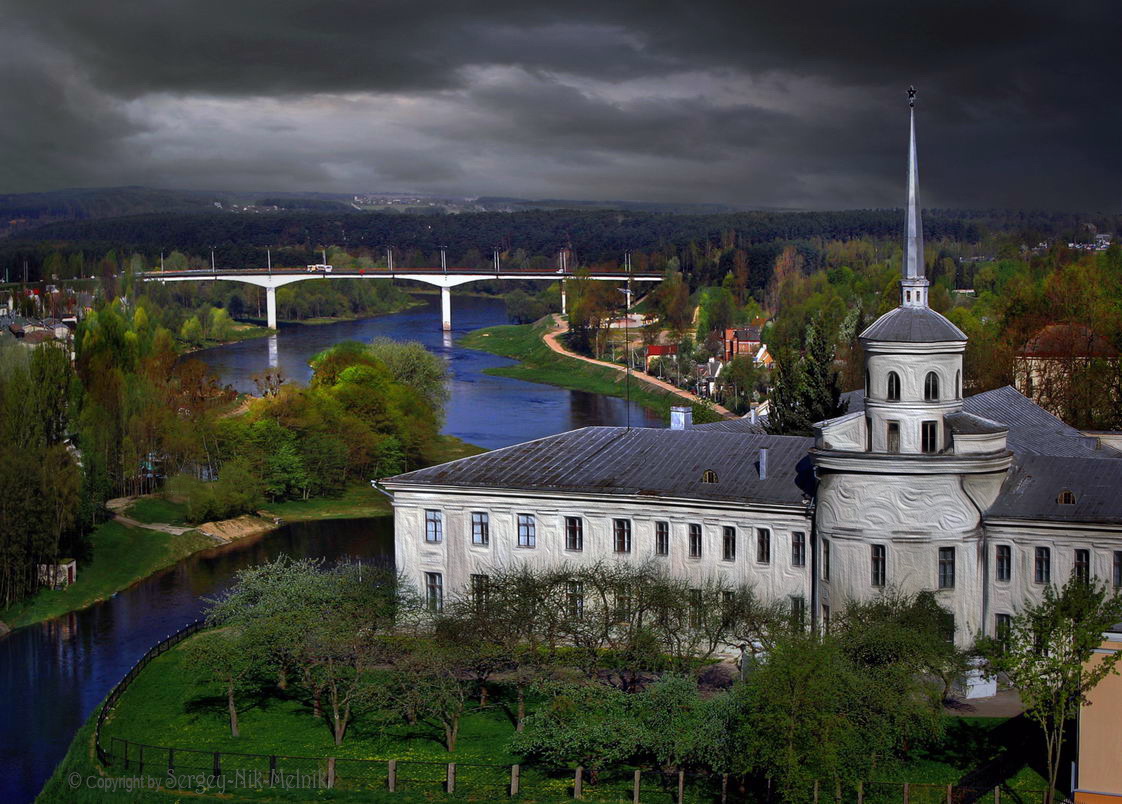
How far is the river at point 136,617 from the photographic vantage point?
3631 cm

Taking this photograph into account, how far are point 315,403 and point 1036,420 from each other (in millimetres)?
38337

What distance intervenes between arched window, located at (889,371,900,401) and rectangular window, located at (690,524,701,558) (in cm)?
604

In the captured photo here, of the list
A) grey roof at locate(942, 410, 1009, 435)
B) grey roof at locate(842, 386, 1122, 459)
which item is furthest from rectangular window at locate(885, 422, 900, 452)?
grey roof at locate(842, 386, 1122, 459)

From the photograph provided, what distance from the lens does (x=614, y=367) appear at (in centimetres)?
12044

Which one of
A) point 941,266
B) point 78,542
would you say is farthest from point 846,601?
point 941,266

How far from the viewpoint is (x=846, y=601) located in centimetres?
3422

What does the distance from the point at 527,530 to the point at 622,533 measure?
100.0 inches

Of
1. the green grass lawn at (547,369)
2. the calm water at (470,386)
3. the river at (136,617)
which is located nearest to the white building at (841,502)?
the river at (136,617)

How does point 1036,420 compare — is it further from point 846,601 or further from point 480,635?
point 480,635

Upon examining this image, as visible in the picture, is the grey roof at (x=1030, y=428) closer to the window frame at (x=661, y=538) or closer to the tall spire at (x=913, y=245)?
the tall spire at (x=913, y=245)

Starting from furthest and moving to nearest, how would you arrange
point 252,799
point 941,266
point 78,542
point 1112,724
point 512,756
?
1. point 941,266
2. point 78,542
3. point 512,756
4. point 252,799
5. point 1112,724

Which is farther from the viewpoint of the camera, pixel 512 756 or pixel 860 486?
pixel 860 486

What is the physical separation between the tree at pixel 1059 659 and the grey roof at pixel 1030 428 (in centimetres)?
1045

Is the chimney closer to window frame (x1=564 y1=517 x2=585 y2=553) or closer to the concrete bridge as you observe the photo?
window frame (x1=564 y1=517 x2=585 y2=553)
